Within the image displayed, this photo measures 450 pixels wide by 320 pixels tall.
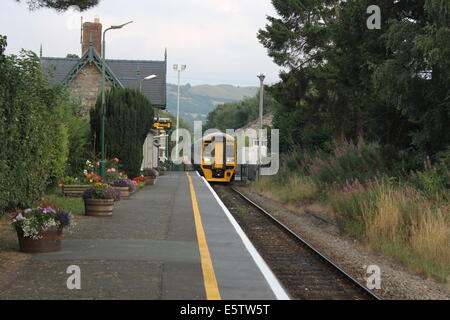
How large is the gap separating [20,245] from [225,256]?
3.25 m

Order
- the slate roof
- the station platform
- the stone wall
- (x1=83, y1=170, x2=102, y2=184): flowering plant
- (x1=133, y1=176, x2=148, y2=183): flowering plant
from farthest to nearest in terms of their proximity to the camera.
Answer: the slate roof → the stone wall → (x1=133, y1=176, x2=148, y2=183): flowering plant → (x1=83, y1=170, x2=102, y2=184): flowering plant → the station platform

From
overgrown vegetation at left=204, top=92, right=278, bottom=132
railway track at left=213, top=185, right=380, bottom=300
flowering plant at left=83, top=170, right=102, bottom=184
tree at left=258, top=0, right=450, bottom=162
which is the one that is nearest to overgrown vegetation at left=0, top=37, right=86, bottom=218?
flowering plant at left=83, top=170, right=102, bottom=184

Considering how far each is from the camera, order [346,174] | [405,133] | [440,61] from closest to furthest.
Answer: [440,61]
[405,133]
[346,174]

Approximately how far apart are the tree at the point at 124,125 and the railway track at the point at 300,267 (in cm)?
841

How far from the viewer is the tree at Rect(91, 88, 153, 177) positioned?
904 inches

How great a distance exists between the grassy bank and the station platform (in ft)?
9.38

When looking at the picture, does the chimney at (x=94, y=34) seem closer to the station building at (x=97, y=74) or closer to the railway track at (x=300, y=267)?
the station building at (x=97, y=74)

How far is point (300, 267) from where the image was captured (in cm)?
1009

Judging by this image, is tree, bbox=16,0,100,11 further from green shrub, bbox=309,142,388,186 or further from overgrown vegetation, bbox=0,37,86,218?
green shrub, bbox=309,142,388,186

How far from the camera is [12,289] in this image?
675cm

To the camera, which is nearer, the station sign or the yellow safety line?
the yellow safety line

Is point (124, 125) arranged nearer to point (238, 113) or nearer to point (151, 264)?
point (151, 264)

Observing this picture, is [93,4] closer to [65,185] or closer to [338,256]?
[338,256]
